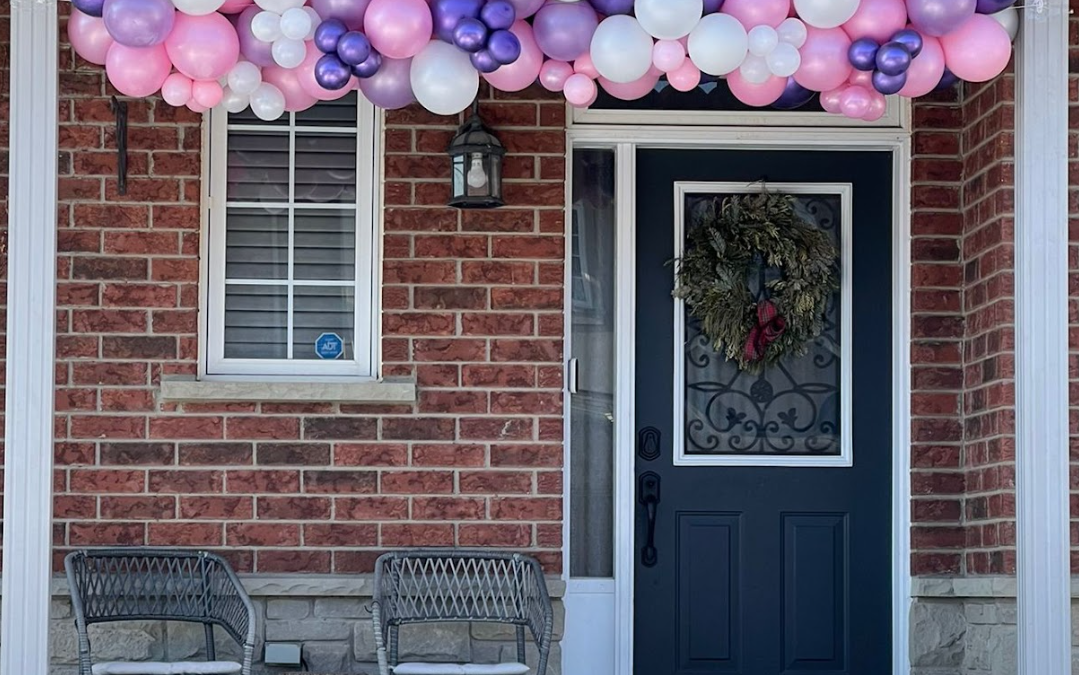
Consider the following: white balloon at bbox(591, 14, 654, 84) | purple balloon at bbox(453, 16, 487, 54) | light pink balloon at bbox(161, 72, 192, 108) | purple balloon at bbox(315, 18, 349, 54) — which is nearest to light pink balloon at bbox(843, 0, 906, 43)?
white balloon at bbox(591, 14, 654, 84)

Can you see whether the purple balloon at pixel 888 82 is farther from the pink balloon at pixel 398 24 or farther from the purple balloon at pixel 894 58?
the pink balloon at pixel 398 24

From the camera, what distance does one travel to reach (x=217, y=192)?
630 cm

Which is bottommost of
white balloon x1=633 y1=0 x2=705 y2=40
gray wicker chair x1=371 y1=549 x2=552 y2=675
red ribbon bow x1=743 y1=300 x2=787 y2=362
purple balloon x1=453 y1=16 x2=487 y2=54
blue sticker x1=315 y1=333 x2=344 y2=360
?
gray wicker chair x1=371 y1=549 x2=552 y2=675

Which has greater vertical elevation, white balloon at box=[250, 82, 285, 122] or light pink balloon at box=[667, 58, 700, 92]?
light pink balloon at box=[667, 58, 700, 92]

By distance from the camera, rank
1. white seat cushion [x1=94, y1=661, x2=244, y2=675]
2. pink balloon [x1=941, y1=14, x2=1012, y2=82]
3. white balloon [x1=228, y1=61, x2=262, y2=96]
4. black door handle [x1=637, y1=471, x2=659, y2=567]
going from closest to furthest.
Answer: pink balloon [x1=941, y1=14, x2=1012, y2=82] < white balloon [x1=228, y1=61, x2=262, y2=96] < white seat cushion [x1=94, y1=661, x2=244, y2=675] < black door handle [x1=637, y1=471, x2=659, y2=567]

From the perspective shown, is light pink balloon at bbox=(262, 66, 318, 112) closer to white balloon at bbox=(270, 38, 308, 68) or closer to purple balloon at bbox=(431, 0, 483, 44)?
white balloon at bbox=(270, 38, 308, 68)

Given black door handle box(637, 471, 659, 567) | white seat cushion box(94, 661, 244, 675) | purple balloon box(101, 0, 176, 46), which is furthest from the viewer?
black door handle box(637, 471, 659, 567)

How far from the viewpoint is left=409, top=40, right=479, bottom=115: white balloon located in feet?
15.4

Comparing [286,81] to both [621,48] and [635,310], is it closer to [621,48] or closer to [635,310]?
[621,48]

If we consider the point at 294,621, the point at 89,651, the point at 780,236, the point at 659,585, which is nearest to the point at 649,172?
the point at 780,236

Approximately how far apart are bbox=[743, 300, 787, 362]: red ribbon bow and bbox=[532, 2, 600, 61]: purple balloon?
1.86 metres

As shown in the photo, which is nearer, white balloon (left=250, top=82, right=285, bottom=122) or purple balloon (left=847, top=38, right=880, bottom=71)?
purple balloon (left=847, top=38, right=880, bottom=71)

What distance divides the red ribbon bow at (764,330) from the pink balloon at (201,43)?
2462 mm

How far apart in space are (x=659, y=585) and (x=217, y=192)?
87.2 inches
